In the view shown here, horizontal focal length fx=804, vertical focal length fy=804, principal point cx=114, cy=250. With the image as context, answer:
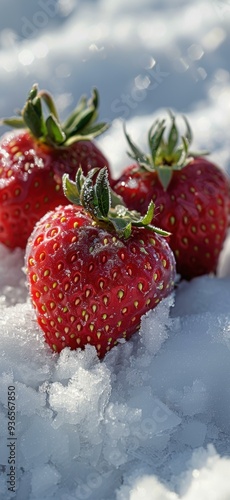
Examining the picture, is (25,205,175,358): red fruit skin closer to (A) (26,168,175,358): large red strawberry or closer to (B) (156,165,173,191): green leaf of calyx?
(A) (26,168,175,358): large red strawberry

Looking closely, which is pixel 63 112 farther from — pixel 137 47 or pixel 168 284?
pixel 168 284

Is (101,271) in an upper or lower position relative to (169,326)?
upper

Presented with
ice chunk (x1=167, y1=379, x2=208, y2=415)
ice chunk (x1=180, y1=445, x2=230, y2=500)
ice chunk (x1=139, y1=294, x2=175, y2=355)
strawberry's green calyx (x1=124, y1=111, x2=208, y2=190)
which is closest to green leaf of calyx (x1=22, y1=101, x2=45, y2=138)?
strawberry's green calyx (x1=124, y1=111, x2=208, y2=190)

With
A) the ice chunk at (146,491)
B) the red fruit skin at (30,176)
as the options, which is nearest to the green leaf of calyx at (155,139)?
the red fruit skin at (30,176)

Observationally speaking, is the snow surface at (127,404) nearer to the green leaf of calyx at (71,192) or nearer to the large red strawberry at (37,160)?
the large red strawberry at (37,160)

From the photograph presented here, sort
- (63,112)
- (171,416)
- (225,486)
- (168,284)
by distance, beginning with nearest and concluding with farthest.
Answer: (225,486) < (171,416) < (168,284) < (63,112)

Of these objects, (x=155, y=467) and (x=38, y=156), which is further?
(x=38, y=156)

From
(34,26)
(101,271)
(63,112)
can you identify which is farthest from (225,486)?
(34,26)
